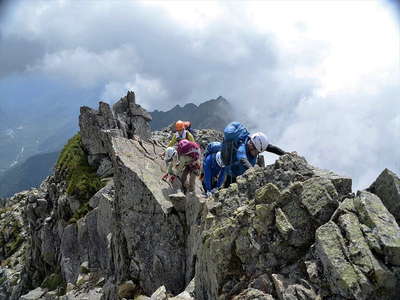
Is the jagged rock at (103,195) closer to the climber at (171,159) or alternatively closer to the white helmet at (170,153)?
the climber at (171,159)

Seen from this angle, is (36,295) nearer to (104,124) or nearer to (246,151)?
(104,124)

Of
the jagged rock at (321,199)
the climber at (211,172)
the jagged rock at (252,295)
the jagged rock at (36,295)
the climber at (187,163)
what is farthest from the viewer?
the jagged rock at (36,295)

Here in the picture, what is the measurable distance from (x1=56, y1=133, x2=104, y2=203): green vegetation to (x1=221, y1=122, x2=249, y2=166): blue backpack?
21.6 meters

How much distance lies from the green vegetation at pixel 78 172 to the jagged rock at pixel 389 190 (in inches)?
1194

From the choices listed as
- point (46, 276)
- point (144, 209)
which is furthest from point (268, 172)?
point (46, 276)

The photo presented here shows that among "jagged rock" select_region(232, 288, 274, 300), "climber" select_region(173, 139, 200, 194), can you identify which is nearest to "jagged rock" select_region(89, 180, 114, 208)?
"climber" select_region(173, 139, 200, 194)

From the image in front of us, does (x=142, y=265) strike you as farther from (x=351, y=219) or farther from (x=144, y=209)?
(x=351, y=219)

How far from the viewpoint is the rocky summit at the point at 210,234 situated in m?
11.8

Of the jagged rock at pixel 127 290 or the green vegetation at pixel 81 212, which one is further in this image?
the green vegetation at pixel 81 212

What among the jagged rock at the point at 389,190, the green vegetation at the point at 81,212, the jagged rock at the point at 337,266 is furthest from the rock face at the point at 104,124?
the jagged rock at the point at 337,266

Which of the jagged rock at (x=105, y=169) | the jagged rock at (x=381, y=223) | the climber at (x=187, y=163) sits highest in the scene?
the jagged rock at (x=105, y=169)

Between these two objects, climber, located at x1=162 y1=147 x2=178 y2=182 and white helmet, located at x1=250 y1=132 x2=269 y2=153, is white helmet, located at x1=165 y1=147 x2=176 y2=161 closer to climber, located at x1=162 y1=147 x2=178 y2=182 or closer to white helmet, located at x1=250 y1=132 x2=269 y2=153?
climber, located at x1=162 y1=147 x2=178 y2=182

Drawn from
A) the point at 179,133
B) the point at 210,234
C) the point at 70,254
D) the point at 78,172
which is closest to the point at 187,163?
the point at 179,133

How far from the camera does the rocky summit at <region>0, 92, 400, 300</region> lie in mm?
11820
